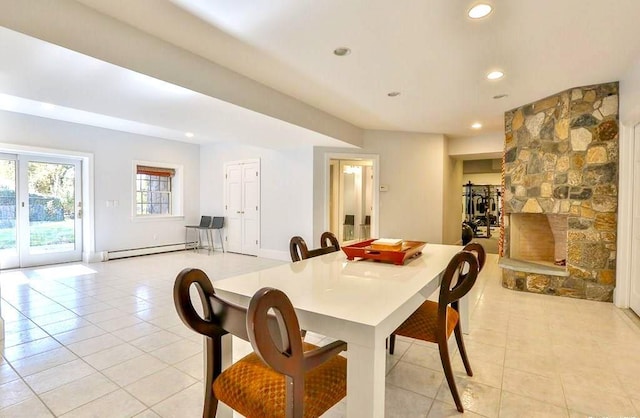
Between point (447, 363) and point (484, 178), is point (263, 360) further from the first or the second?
point (484, 178)

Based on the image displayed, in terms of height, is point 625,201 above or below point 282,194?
below

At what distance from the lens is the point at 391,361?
Answer: 89.4 inches

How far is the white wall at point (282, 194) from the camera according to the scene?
5832 mm

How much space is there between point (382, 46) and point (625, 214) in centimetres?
314

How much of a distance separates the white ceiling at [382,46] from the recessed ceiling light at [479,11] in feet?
0.16

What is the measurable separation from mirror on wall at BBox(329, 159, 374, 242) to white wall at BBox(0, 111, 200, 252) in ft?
11.4

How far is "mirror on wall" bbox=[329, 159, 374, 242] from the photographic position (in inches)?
281

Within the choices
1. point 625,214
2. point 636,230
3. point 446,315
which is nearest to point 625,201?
point 625,214

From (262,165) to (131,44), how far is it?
4137 millimetres

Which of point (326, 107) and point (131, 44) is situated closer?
point (131, 44)

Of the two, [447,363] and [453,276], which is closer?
[453,276]

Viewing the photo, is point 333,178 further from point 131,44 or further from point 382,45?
point 131,44

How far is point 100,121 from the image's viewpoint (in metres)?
5.47

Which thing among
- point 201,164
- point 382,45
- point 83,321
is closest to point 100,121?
point 201,164
